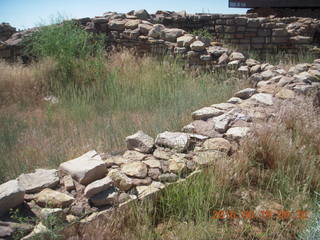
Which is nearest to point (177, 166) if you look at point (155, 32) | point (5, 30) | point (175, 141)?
point (175, 141)

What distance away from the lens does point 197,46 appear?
6.39 metres

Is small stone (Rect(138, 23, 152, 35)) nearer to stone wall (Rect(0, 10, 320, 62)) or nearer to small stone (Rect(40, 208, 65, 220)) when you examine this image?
stone wall (Rect(0, 10, 320, 62))

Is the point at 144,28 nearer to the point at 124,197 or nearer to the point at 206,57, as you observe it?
the point at 206,57

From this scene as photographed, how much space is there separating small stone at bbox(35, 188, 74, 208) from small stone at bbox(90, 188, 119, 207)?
160 millimetres

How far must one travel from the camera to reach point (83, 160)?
2.58m

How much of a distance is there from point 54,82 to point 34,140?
260 cm

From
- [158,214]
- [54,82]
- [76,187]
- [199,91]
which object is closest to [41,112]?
[54,82]

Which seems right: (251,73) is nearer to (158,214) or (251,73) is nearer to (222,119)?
(222,119)

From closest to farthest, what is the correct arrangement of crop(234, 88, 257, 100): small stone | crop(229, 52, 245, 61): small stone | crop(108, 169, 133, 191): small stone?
crop(108, 169, 133, 191): small stone < crop(234, 88, 257, 100): small stone < crop(229, 52, 245, 61): small stone

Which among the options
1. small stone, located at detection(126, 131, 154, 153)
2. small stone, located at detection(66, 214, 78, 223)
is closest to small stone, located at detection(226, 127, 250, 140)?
small stone, located at detection(126, 131, 154, 153)

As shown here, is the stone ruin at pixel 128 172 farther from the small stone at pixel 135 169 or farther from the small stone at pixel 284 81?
the small stone at pixel 284 81

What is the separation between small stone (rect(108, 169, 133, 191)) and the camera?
2.36 meters

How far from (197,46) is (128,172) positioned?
4466mm

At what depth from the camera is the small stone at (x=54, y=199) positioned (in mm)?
2113
